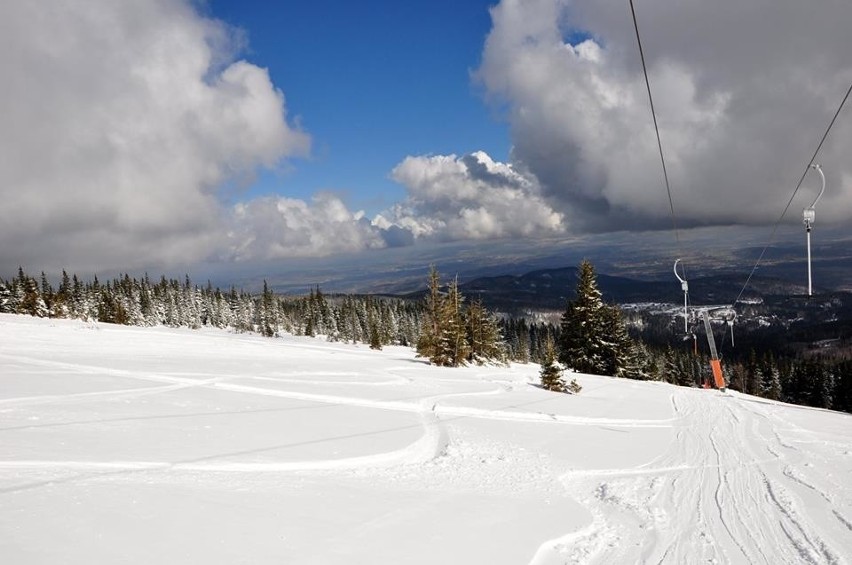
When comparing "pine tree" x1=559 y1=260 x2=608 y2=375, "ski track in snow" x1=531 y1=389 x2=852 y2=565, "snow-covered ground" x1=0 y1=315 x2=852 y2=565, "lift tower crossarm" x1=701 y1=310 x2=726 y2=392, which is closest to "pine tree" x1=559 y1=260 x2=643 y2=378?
"pine tree" x1=559 y1=260 x2=608 y2=375

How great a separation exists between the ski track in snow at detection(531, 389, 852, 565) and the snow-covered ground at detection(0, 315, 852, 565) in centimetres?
4

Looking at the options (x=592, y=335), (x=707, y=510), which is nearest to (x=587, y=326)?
(x=592, y=335)

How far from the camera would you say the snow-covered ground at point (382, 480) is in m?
5.82

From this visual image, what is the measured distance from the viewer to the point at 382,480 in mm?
8852

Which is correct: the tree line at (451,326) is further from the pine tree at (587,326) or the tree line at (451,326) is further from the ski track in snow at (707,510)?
the ski track in snow at (707,510)

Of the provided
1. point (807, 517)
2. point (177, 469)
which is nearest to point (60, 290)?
point (177, 469)

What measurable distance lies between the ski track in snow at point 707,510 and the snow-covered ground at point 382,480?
4 centimetres

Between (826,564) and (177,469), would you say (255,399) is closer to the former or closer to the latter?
(177,469)

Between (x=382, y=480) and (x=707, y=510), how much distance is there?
5.99m

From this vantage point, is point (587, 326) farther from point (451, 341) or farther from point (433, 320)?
point (433, 320)

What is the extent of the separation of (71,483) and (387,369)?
79.3 feet

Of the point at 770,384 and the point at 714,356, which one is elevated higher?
the point at 714,356

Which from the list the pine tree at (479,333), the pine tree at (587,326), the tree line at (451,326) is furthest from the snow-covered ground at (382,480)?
the pine tree at (479,333)

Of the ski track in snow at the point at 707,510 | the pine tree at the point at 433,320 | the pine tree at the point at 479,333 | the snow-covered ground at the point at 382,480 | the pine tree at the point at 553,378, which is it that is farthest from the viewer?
the pine tree at the point at 479,333
